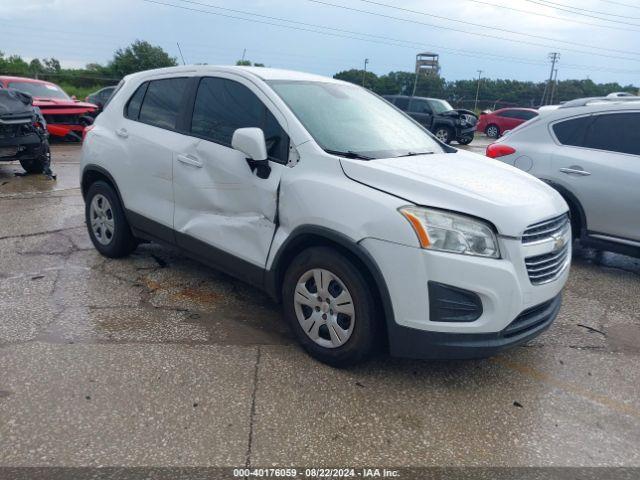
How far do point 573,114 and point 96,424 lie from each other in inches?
206

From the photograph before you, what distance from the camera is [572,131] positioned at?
5461mm

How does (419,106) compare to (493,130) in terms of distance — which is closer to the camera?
(419,106)

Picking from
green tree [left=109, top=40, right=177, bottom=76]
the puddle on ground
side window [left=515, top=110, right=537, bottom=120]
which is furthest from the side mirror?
green tree [left=109, top=40, right=177, bottom=76]

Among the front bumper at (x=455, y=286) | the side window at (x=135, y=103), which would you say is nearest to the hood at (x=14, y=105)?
the side window at (x=135, y=103)

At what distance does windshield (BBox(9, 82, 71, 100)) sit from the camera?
1297cm

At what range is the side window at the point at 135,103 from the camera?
4.64 meters

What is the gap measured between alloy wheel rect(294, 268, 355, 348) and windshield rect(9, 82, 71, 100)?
1243 cm

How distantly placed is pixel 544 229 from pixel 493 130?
22.9 meters

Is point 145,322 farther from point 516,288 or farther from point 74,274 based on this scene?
point 516,288

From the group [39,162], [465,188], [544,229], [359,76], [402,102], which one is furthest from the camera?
→ [359,76]

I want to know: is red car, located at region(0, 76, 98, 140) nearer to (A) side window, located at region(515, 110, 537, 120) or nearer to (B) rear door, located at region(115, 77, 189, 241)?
(B) rear door, located at region(115, 77, 189, 241)

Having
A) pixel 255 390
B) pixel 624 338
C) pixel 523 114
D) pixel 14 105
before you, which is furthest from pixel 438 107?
pixel 255 390

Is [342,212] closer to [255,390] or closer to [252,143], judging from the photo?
[252,143]

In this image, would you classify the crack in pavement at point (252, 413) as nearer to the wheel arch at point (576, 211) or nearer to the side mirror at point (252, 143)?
the side mirror at point (252, 143)
